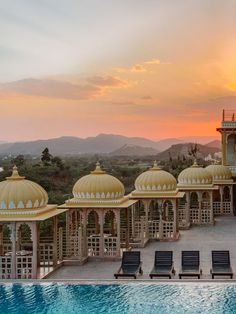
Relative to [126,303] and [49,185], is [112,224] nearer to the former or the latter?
[126,303]

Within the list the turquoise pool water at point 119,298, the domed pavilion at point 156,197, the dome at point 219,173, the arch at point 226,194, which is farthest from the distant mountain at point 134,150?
the turquoise pool water at point 119,298

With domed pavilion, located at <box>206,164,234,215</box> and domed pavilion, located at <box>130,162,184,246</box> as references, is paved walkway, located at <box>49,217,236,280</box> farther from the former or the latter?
domed pavilion, located at <box>206,164,234,215</box>

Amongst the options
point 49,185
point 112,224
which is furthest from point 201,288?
point 49,185

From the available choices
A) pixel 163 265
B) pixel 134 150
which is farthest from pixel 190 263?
pixel 134 150

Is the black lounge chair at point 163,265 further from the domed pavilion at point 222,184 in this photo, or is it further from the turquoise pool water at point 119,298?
the domed pavilion at point 222,184

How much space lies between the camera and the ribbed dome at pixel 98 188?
50.7ft

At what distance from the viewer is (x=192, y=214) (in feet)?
78.4

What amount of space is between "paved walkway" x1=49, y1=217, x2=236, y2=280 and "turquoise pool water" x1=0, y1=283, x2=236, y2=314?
114 cm

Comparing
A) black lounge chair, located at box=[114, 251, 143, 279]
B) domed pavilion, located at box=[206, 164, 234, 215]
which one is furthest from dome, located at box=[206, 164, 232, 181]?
black lounge chair, located at box=[114, 251, 143, 279]

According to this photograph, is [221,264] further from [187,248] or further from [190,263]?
[187,248]

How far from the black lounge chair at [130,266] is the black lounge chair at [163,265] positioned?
38 centimetres

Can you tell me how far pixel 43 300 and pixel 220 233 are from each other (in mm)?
10831

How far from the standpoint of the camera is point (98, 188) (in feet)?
50.8

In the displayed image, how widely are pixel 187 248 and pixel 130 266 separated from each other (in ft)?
14.4
